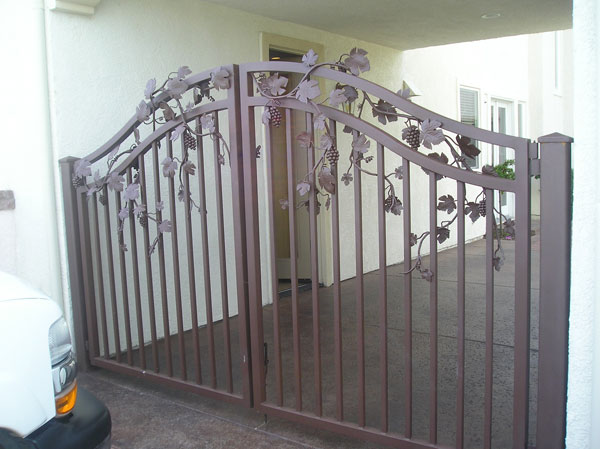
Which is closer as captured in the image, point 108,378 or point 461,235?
point 461,235

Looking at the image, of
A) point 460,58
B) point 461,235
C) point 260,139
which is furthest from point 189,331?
point 460,58

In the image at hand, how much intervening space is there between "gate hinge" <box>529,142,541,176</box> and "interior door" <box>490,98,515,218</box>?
890cm

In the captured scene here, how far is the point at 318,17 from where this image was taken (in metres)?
5.53

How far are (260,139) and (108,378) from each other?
2620mm

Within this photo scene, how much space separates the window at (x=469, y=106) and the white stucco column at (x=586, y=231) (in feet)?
25.1

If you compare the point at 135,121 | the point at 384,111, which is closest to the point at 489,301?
the point at 384,111

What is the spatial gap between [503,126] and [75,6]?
971 centimetres

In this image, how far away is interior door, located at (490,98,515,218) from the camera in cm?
1100

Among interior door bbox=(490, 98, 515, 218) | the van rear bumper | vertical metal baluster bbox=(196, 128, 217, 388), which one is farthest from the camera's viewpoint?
interior door bbox=(490, 98, 515, 218)

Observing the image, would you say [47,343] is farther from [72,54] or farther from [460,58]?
[460,58]

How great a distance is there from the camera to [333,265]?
114 inches

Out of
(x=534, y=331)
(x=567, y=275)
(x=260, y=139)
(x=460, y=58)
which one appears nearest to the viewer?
(x=567, y=275)

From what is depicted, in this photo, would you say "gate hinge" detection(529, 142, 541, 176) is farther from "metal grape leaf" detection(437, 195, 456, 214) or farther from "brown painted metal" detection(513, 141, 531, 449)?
"metal grape leaf" detection(437, 195, 456, 214)

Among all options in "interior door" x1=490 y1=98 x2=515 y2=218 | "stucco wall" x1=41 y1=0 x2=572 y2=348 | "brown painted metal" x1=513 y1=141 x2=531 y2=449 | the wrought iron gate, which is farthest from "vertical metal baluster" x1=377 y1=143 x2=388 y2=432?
"interior door" x1=490 y1=98 x2=515 y2=218
